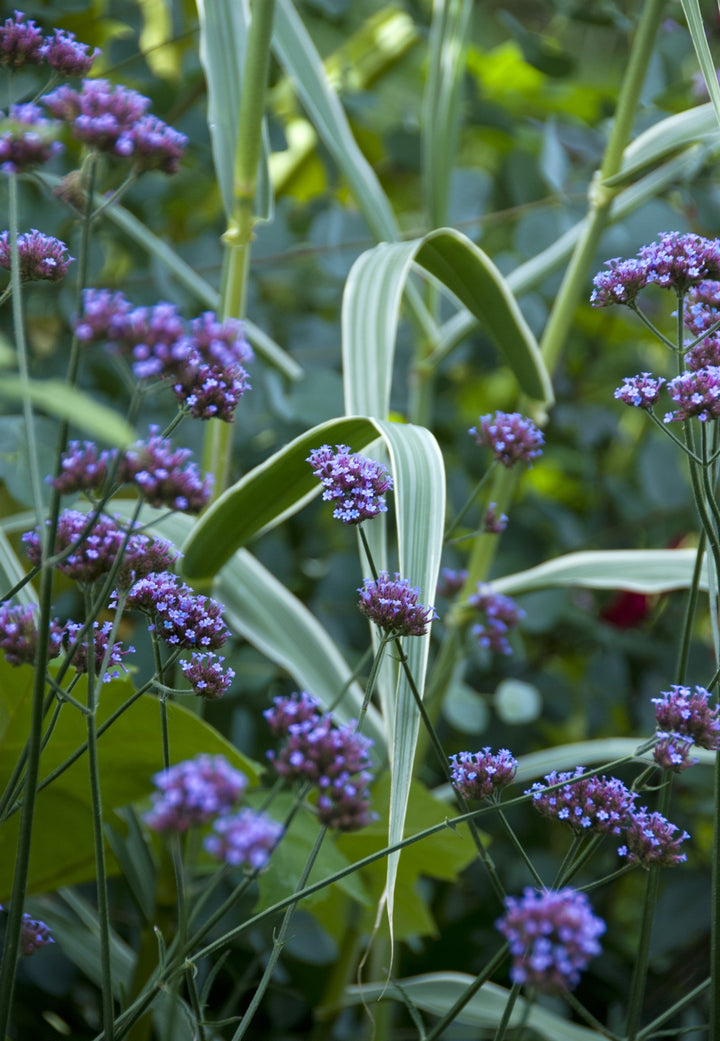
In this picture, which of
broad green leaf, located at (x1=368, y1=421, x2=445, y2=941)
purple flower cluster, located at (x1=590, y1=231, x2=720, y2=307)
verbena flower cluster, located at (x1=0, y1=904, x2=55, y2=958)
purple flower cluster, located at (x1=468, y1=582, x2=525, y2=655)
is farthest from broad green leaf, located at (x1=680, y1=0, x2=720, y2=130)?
verbena flower cluster, located at (x1=0, y1=904, x2=55, y2=958)

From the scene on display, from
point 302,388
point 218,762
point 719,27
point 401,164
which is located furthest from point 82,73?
point 719,27

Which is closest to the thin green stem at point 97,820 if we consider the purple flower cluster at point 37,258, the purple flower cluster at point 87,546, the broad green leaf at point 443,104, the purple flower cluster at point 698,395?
the purple flower cluster at point 87,546

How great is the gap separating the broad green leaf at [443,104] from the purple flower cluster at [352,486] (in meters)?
0.41

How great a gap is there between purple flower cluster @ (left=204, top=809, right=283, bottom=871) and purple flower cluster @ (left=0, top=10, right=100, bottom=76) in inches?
11.9

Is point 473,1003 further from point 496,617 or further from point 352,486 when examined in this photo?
point 352,486

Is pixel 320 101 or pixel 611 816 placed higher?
pixel 320 101

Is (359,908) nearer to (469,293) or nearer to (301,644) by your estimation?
(301,644)

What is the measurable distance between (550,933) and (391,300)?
0.39m

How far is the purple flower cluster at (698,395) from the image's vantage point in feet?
1.28

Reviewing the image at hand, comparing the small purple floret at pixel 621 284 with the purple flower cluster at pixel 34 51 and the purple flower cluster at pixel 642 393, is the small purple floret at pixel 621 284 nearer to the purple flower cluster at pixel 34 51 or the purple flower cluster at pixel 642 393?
the purple flower cluster at pixel 642 393

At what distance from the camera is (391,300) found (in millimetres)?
564

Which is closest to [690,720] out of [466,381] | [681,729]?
[681,729]

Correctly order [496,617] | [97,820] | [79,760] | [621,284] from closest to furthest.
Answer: [97,820] → [621,284] → [79,760] → [496,617]

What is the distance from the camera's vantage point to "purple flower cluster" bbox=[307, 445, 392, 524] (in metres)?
0.38
